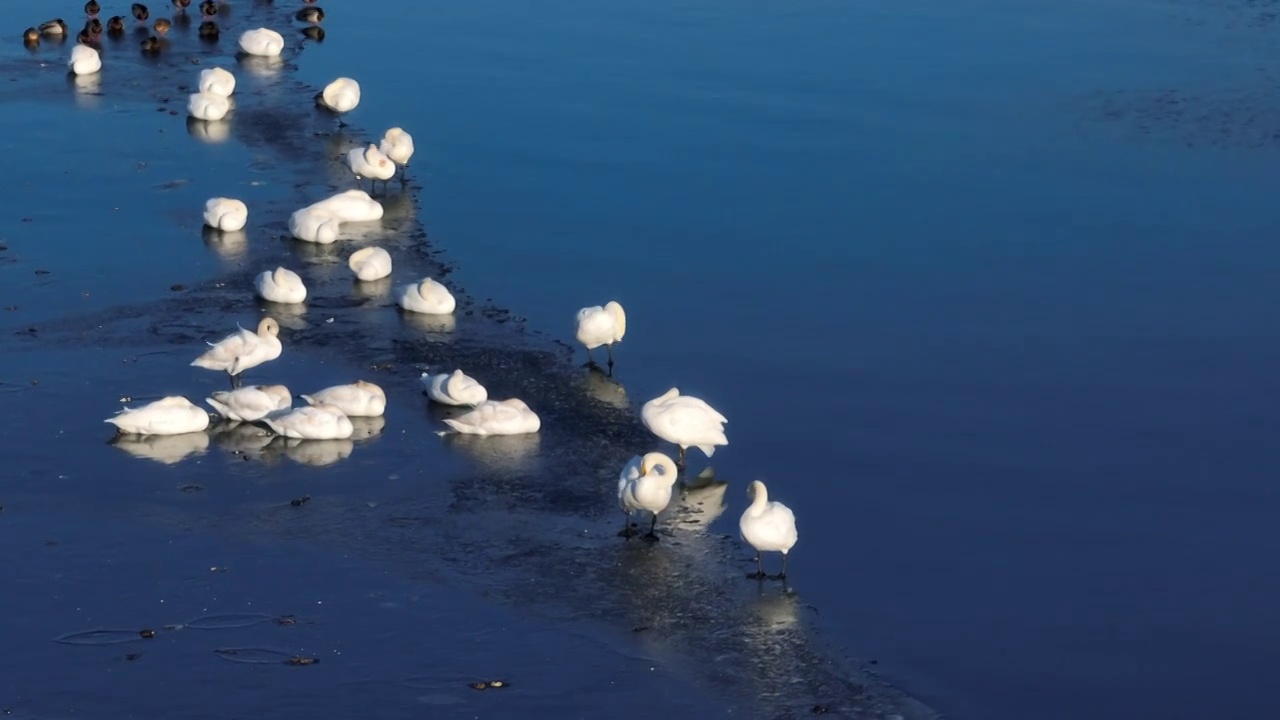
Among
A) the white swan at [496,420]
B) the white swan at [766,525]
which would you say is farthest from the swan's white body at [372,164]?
the white swan at [766,525]

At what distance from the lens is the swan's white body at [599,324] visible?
15.7m

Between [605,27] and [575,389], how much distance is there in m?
13.4

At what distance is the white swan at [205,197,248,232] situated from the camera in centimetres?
1886

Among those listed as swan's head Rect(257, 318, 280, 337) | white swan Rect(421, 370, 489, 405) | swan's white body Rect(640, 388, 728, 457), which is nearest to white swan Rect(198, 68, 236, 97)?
swan's head Rect(257, 318, 280, 337)

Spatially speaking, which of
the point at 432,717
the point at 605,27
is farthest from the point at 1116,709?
the point at 605,27

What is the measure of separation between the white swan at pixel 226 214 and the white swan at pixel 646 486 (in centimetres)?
746

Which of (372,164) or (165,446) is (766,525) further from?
(372,164)

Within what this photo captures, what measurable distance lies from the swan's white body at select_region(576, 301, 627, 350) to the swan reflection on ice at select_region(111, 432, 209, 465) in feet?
10.8

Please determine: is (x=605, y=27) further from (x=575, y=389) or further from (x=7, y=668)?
(x=7, y=668)

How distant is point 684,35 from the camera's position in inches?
1072

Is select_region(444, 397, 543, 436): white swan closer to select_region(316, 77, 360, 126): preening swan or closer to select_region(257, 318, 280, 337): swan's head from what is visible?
select_region(257, 318, 280, 337): swan's head

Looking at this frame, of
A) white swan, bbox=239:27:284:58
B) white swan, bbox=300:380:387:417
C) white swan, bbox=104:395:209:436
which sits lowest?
white swan, bbox=104:395:209:436

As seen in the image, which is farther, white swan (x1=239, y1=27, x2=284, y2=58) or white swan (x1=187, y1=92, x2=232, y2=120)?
white swan (x1=239, y1=27, x2=284, y2=58)

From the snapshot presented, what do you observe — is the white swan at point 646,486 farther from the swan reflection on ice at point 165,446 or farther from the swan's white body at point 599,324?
the swan reflection on ice at point 165,446
